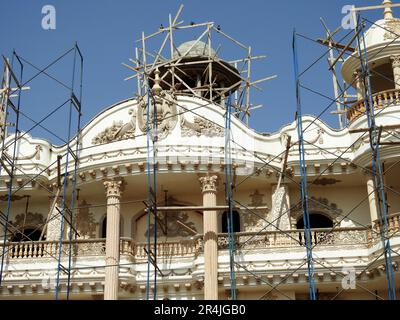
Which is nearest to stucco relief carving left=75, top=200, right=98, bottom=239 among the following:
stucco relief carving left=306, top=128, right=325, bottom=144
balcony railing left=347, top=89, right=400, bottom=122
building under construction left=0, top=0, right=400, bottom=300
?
building under construction left=0, top=0, right=400, bottom=300

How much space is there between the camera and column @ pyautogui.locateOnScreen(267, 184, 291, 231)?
1043 inches

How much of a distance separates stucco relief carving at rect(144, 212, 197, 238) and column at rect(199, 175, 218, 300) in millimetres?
1688

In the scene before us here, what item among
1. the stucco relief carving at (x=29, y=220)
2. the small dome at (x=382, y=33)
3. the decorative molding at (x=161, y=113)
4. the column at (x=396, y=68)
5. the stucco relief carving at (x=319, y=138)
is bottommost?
the stucco relief carving at (x=29, y=220)

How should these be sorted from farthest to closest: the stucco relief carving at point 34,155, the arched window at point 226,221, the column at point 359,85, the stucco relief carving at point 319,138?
the stucco relief carving at point 34,155, the column at point 359,85, the arched window at point 226,221, the stucco relief carving at point 319,138

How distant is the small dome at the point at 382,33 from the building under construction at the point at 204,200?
0.35ft

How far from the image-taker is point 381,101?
87.6 feet

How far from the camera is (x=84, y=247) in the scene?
2633 cm

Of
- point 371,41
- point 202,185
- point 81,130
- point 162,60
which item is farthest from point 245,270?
point 162,60

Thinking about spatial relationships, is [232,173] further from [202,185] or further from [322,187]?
[322,187]

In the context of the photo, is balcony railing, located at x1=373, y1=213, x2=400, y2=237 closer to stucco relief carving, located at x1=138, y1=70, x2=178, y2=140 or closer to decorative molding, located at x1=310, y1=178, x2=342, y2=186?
decorative molding, located at x1=310, y1=178, x2=342, y2=186

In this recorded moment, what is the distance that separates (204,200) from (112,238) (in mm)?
2992

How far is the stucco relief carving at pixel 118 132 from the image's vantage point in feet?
88.7

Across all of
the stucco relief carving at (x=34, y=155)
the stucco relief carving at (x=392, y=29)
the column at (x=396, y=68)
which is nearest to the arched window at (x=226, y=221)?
the stucco relief carving at (x=34, y=155)

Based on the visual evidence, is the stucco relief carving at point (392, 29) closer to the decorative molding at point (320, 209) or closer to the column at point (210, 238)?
the decorative molding at point (320, 209)
